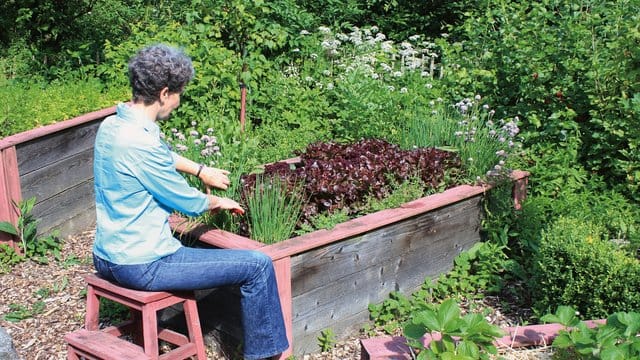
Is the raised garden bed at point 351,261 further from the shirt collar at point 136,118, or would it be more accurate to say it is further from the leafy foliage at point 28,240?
the leafy foliage at point 28,240

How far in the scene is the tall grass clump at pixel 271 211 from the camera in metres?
4.64

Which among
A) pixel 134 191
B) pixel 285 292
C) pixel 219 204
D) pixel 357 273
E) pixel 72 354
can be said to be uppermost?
→ pixel 134 191

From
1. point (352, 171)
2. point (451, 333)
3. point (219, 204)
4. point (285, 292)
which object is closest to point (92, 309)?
point (219, 204)

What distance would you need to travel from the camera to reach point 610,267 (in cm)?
459

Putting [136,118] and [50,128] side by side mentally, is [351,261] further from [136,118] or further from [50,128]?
[50,128]

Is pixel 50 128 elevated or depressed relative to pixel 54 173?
elevated

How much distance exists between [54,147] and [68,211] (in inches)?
22.8

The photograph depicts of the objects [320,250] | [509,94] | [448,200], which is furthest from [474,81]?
→ [320,250]

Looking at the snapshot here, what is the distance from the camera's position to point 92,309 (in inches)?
166

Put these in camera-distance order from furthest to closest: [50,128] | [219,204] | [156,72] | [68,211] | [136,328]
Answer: [68,211]
[50,128]
[136,328]
[219,204]
[156,72]

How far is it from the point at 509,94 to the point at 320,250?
9.67 ft

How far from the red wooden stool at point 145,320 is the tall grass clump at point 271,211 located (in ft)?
Result: 2.32

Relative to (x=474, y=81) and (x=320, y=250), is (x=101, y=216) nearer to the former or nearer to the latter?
(x=320, y=250)

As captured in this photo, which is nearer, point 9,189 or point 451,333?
point 451,333
